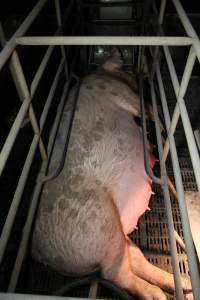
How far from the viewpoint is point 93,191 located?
1973 mm

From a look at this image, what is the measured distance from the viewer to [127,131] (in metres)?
2.44

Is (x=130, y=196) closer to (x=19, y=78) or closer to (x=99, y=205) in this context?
(x=99, y=205)

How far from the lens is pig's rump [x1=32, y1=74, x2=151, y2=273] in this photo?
1.83 metres

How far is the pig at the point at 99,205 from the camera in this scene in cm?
183

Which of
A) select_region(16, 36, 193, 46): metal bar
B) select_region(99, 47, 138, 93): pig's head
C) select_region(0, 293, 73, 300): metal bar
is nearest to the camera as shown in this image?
select_region(0, 293, 73, 300): metal bar

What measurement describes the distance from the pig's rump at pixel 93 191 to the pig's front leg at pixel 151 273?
19cm

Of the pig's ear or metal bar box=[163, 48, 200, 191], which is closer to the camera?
metal bar box=[163, 48, 200, 191]

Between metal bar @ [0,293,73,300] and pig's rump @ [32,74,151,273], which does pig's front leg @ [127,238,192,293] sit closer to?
pig's rump @ [32,74,151,273]

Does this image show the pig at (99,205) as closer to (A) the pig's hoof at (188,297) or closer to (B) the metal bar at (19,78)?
(A) the pig's hoof at (188,297)

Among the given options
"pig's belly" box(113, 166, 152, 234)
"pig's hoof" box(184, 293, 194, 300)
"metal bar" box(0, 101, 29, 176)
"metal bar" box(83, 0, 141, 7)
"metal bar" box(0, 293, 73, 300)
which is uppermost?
"metal bar" box(0, 293, 73, 300)

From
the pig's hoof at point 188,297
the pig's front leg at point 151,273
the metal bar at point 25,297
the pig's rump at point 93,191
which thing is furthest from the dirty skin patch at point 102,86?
the metal bar at point 25,297

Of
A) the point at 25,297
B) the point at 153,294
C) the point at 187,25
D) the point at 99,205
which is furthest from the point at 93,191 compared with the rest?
the point at 187,25

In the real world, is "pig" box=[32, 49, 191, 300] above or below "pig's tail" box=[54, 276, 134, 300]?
above

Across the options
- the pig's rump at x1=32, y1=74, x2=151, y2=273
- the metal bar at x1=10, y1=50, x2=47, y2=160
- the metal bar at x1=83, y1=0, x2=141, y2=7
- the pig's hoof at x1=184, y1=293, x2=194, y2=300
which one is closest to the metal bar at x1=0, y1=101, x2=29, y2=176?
the metal bar at x1=10, y1=50, x2=47, y2=160
